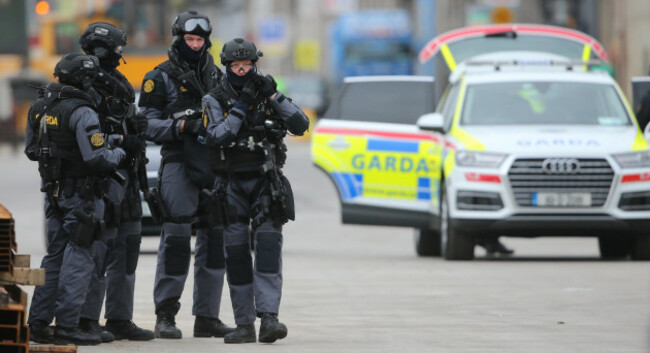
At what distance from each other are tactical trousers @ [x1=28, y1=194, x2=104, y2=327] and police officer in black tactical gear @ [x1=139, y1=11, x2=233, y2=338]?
70 cm

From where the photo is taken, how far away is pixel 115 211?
10.7 meters

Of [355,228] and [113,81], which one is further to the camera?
[355,228]

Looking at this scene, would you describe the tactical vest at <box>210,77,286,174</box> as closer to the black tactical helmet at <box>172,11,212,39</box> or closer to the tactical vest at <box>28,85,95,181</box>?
the black tactical helmet at <box>172,11,212,39</box>

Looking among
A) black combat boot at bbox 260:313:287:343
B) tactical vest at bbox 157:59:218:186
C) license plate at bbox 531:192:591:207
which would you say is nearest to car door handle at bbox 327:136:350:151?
license plate at bbox 531:192:591:207

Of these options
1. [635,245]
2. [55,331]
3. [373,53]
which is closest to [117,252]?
[55,331]

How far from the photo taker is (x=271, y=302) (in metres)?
10.6

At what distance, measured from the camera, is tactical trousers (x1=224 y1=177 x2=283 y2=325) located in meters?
10.7

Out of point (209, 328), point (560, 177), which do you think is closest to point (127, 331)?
point (209, 328)

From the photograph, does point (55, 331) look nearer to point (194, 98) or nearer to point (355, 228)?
point (194, 98)

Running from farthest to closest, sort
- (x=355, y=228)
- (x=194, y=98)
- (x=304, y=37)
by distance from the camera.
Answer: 1. (x=304, y=37)
2. (x=355, y=228)
3. (x=194, y=98)

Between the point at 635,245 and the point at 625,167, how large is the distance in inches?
40.8

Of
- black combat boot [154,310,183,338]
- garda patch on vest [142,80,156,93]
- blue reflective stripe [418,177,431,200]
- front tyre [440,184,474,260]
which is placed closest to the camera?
black combat boot [154,310,183,338]

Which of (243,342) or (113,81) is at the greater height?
(113,81)

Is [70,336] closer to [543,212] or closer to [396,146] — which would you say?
[543,212]
